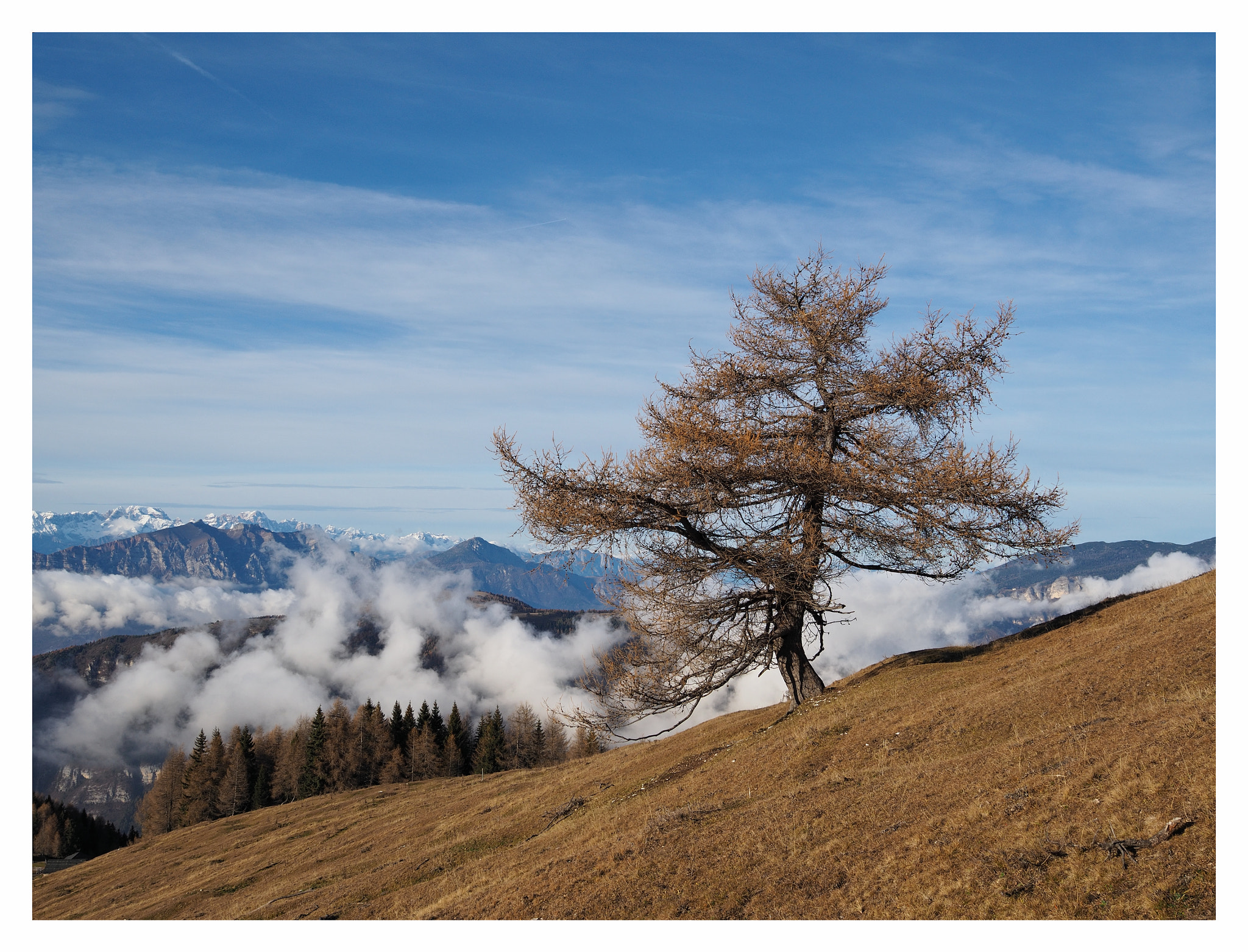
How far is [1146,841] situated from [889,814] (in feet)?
12.1

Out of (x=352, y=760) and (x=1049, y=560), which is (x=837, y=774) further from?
(x=352, y=760)

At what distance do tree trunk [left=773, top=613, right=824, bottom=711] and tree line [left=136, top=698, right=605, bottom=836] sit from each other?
78.5 m

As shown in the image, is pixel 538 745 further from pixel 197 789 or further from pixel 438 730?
pixel 197 789

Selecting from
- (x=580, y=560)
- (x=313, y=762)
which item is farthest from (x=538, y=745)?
(x=580, y=560)

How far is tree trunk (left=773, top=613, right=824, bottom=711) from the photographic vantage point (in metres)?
21.7

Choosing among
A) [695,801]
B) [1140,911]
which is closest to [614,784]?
[695,801]

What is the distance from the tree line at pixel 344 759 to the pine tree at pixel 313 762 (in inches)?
3.6

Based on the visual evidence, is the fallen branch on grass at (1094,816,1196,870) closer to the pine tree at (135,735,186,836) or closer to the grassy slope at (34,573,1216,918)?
the grassy slope at (34,573,1216,918)

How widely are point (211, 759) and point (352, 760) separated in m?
25.1

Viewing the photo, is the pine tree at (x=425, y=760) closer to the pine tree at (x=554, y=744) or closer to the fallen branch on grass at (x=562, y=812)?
the pine tree at (x=554, y=744)

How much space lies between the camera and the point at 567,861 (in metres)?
13.2

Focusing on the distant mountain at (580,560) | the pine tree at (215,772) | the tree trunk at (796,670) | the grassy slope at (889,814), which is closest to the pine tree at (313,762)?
the pine tree at (215,772)

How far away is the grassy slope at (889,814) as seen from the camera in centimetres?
847

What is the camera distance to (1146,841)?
8.14 meters
